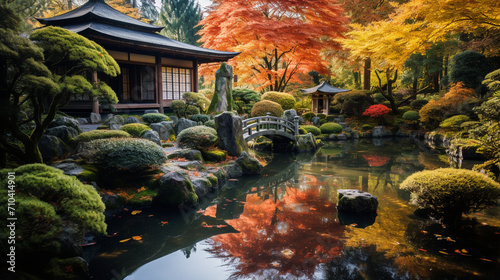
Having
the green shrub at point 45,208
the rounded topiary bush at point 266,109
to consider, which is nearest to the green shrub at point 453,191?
the green shrub at point 45,208

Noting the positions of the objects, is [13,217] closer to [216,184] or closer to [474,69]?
[216,184]

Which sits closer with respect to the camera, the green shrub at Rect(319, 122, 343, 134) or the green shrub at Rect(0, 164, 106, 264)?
the green shrub at Rect(0, 164, 106, 264)

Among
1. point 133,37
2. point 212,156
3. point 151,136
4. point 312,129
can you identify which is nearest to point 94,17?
point 133,37

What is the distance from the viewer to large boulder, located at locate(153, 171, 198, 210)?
249 inches

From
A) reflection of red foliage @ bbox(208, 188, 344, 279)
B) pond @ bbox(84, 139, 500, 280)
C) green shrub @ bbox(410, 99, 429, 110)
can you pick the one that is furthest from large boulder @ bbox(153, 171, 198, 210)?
green shrub @ bbox(410, 99, 429, 110)

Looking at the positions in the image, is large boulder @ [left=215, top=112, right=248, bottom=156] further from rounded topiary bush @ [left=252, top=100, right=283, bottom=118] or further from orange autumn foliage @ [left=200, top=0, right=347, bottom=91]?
orange autumn foliage @ [left=200, top=0, right=347, bottom=91]

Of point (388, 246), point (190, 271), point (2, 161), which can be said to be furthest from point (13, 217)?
point (388, 246)

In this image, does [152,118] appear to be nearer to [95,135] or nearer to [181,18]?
[95,135]

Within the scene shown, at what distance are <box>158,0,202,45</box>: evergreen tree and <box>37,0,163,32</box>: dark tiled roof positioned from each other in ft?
45.3

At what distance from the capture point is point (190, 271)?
4074 millimetres

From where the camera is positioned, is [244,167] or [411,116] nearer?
[244,167]

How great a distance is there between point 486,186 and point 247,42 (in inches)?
678

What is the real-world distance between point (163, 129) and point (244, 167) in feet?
12.9

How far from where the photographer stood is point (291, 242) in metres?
4.75
